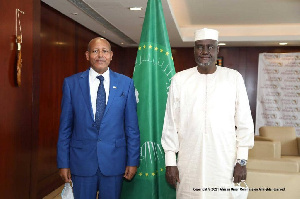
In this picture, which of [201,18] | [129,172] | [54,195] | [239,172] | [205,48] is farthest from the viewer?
[201,18]

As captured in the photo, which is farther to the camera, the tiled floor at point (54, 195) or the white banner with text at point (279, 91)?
the white banner with text at point (279, 91)

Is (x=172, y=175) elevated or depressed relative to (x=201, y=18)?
depressed

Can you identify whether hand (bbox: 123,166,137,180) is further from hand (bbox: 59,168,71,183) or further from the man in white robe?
hand (bbox: 59,168,71,183)

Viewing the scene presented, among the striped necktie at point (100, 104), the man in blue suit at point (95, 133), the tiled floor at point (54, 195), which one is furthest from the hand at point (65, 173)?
the tiled floor at point (54, 195)

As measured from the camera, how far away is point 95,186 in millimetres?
2234

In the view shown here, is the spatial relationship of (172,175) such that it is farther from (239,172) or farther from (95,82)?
(95,82)

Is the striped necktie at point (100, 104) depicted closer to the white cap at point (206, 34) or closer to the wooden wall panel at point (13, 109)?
the white cap at point (206, 34)

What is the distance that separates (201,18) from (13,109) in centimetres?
503

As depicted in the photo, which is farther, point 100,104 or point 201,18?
point 201,18

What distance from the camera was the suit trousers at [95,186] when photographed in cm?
221

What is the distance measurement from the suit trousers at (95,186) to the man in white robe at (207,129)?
0.36m

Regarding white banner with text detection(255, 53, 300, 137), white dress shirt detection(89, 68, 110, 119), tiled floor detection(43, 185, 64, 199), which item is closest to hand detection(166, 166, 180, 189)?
white dress shirt detection(89, 68, 110, 119)

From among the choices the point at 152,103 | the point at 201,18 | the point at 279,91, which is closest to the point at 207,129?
the point at 152,103

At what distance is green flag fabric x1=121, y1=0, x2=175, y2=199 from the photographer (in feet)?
8.48
